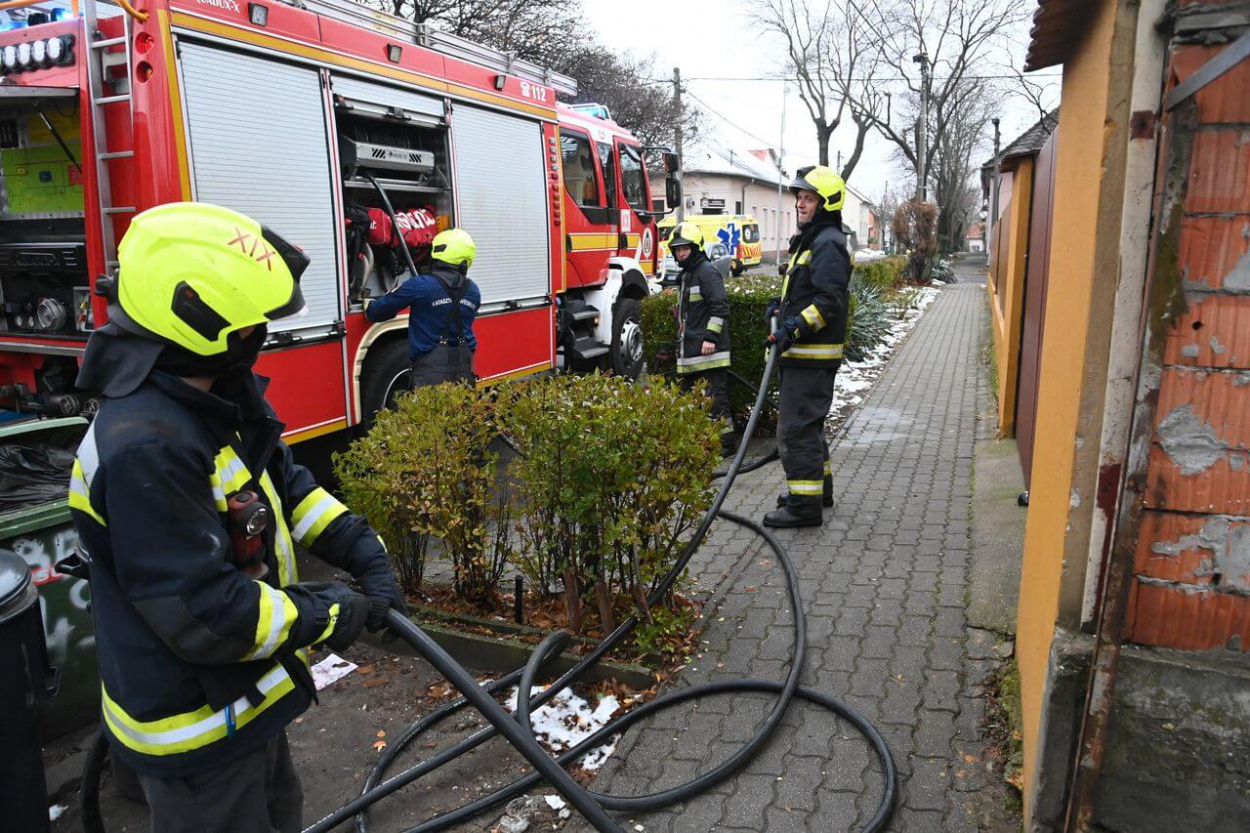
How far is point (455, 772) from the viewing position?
3012 millimetres

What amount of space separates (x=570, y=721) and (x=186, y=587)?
6.20 feet

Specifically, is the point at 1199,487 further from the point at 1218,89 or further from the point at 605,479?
the point at 605,479

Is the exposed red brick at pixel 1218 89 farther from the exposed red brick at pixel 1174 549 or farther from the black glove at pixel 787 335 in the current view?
the black glove at pixel 787 335

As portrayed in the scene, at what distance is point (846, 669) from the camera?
346 centimetres

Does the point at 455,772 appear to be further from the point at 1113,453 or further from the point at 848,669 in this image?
the point at 1113,453

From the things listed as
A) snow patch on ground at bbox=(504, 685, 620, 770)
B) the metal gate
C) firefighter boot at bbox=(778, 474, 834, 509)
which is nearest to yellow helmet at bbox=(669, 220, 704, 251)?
firefighter boot at bbox=(778, 474, 834, 509)

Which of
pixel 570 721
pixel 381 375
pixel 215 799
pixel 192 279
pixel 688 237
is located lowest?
pixel 570 721

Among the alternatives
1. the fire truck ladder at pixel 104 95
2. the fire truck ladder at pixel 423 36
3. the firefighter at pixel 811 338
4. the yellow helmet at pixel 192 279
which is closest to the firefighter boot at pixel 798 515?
the firefighter at pixel 811 338

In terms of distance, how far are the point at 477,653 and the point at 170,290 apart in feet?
7.76

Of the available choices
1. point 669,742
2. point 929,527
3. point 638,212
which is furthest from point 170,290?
point 638,212

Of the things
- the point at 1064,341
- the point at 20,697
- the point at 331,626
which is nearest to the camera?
the point at 331,626

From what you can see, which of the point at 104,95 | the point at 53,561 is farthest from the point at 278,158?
the point at 53,561

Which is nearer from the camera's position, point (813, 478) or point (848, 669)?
point (848, 669)

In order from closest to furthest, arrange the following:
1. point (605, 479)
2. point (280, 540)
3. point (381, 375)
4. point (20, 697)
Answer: point (280, 540), point (20, 697), point (605, 479), point (381, 375)
